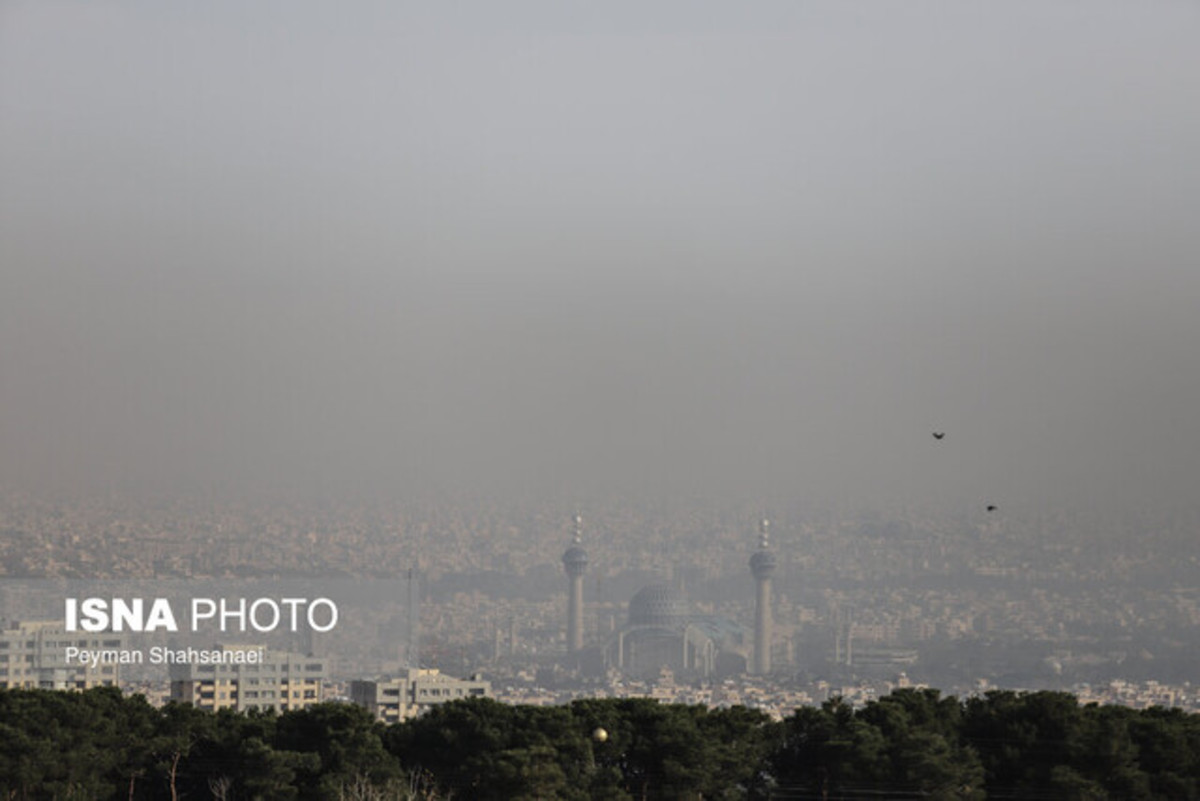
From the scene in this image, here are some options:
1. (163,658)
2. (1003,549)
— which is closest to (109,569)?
(163,658)

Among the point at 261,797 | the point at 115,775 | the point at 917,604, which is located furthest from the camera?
the point at 917,604

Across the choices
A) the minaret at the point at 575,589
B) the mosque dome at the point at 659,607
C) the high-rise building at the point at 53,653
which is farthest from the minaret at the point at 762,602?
the high-rise building at the point at 53,653

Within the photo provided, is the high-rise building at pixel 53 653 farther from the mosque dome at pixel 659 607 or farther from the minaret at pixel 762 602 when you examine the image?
the mosque dome at pixel 659 607

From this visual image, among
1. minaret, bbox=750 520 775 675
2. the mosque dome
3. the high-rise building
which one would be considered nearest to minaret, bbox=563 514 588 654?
the mosque dome

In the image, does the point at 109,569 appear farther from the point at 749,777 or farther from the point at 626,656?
the point at 626,656

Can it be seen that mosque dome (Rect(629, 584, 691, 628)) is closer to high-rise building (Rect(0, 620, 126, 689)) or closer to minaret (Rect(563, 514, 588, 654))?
minaret (Rect(563, 514, 588, 654))

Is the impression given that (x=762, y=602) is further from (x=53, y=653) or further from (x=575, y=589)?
(x=53, y=653)

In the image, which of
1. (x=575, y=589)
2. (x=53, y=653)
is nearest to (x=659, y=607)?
(x=575, y=589)
